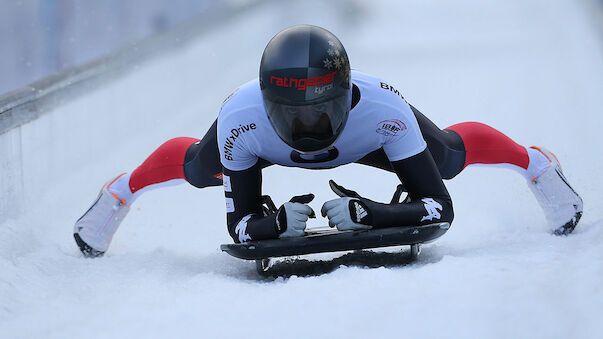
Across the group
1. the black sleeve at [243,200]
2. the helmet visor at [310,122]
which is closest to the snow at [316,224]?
the black sleeve at [243,200]

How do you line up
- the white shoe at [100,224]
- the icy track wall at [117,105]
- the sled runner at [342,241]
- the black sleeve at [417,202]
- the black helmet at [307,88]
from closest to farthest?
the black helmet at [307,88]
the sled runner at [342,241]
the black sleeve at [417,202]
the white shoe at [100,224]
the icy track wall at [117,105]

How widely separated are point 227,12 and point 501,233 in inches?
285

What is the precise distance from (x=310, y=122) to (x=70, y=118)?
3.29 m

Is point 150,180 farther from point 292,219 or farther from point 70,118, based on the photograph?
point 70,118

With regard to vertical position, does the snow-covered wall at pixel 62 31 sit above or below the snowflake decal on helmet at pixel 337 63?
below

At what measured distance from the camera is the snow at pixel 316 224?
2.51 meters

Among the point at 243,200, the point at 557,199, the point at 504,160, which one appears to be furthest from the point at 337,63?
the point at 557,199

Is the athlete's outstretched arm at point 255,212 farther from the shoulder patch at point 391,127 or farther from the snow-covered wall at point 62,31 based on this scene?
the snow-covered wall at point 62,31

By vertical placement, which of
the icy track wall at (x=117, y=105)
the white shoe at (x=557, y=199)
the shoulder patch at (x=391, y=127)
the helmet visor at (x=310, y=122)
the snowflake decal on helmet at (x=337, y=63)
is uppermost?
the snowflake decal on helmet at (x=337, y=63)

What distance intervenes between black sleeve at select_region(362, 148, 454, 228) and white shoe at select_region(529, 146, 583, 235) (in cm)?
80

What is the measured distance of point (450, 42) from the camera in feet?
38.5

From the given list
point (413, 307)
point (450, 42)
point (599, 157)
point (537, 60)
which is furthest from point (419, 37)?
point (413, 307)

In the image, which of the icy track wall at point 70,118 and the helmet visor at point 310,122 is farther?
the icy track wall at point 70,118

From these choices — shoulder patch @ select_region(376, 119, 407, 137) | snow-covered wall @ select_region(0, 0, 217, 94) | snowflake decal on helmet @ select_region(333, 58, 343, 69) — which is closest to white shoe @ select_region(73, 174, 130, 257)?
snow-covered wall @ select_region(0, 0, 217, 94)
